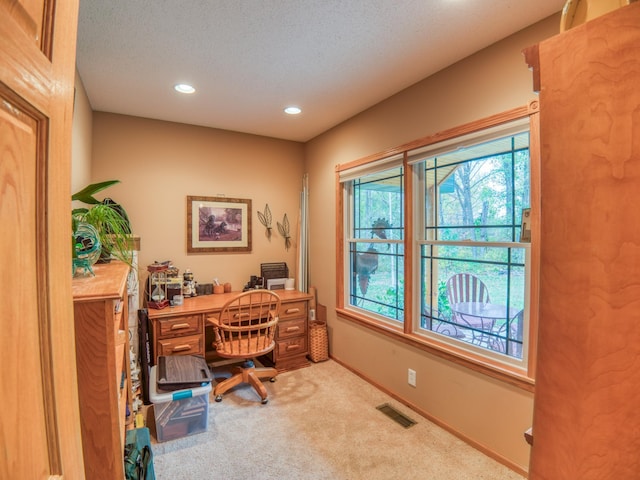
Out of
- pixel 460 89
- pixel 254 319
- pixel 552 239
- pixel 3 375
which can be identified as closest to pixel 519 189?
pixel 460 89

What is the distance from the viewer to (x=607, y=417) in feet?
2.13

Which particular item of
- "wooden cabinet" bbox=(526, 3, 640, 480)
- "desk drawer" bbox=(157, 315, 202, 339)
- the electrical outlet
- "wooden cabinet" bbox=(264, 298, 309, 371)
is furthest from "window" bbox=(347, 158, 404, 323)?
"wooden cabinet" bbox=(526, 3, 640, 480)

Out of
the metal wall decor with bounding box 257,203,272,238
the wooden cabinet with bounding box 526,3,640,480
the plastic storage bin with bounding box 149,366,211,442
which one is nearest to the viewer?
the wooden cabinet with bounding box 526,3,640,480

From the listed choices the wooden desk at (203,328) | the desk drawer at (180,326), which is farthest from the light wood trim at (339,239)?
the desk drawer at (180,326)

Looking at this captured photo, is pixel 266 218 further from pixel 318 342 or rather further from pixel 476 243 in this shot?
pixel 476 243

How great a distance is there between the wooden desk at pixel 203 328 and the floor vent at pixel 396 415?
3.52 feet

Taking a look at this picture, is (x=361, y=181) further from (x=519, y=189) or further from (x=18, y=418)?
(x=18, y=418)

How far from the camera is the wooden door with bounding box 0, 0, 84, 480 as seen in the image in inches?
16.8

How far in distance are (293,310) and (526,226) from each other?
2250mm

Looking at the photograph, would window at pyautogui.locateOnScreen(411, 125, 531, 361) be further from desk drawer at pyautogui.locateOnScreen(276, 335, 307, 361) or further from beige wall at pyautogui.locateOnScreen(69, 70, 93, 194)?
beige wall at pyautogui.locateOnScreen(69, 70, 93, 194)

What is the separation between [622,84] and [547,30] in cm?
148

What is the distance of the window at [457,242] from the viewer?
195 centimetres

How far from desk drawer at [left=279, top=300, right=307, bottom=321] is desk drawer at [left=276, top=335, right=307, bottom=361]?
236 mm

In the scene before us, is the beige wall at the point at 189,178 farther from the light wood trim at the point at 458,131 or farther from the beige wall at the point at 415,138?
the light wood trim at the point at 458,131
